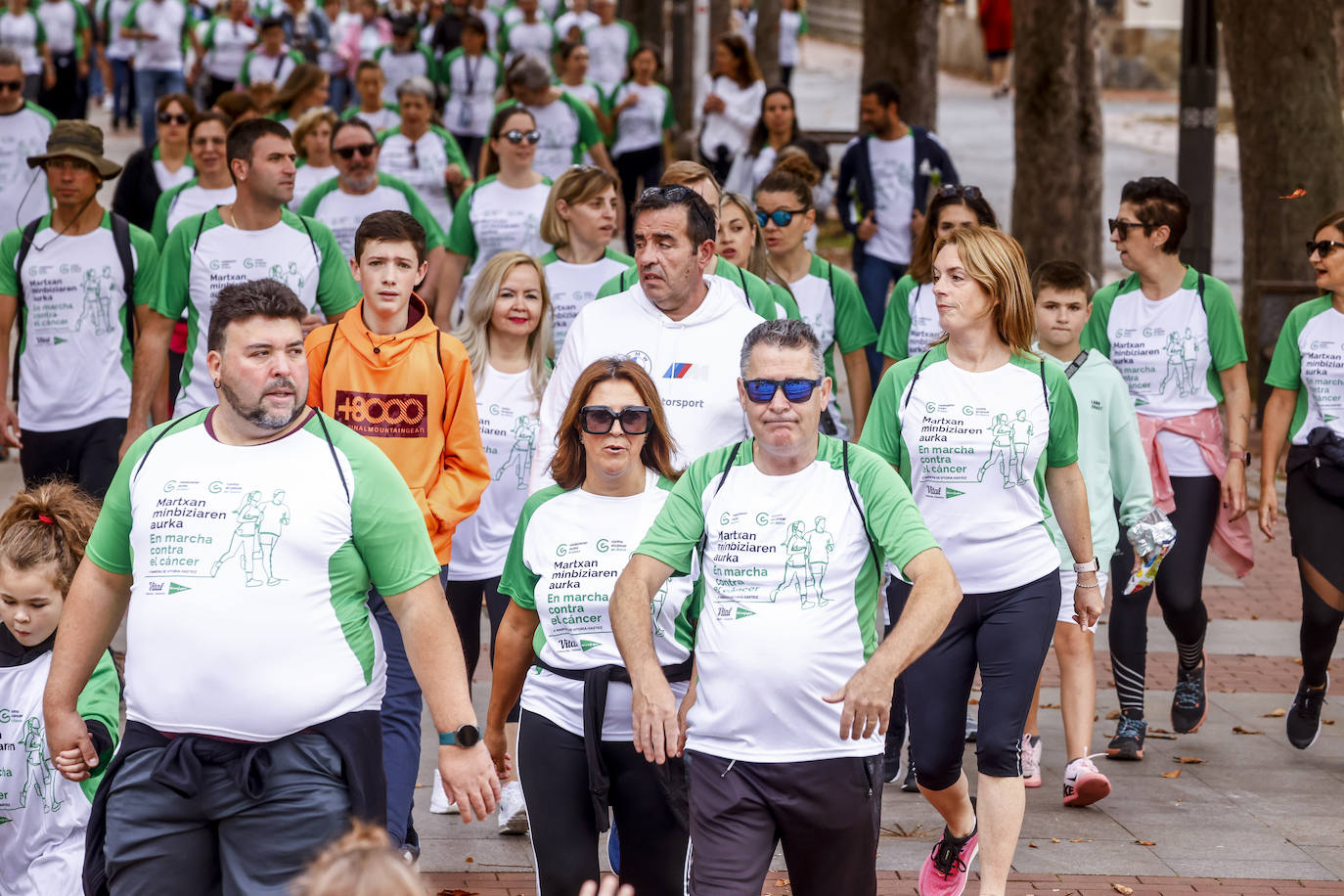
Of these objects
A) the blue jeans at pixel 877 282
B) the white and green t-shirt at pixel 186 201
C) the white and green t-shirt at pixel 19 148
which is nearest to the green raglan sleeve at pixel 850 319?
the white and green t-shirt at pixel 186 201

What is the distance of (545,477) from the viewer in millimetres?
5707

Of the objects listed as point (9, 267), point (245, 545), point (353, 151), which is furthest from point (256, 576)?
point (353, 151)

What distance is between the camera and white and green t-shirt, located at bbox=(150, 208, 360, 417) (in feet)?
25.8

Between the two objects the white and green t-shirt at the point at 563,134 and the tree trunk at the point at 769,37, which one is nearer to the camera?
the white and green t-shirt at the point at 563,134

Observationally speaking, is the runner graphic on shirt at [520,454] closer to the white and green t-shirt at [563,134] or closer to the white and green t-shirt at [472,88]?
the white and green t-shirt at [563,134]

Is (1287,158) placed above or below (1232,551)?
above

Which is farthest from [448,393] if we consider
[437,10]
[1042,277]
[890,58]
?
[437,10]

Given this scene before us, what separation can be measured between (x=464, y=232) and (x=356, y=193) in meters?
0.71

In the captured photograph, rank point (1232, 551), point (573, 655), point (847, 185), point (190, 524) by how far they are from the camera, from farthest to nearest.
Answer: point (847, 185) < point (1232, 551) < point (573, 655) < point (190, 524)

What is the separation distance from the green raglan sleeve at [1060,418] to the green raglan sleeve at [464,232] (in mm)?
4637

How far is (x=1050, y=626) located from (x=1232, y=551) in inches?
101

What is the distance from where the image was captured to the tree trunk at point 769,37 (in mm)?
23609

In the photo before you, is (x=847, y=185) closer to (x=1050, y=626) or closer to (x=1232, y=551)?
(x=1232, y=551)

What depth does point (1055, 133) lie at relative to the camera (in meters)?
14.6
